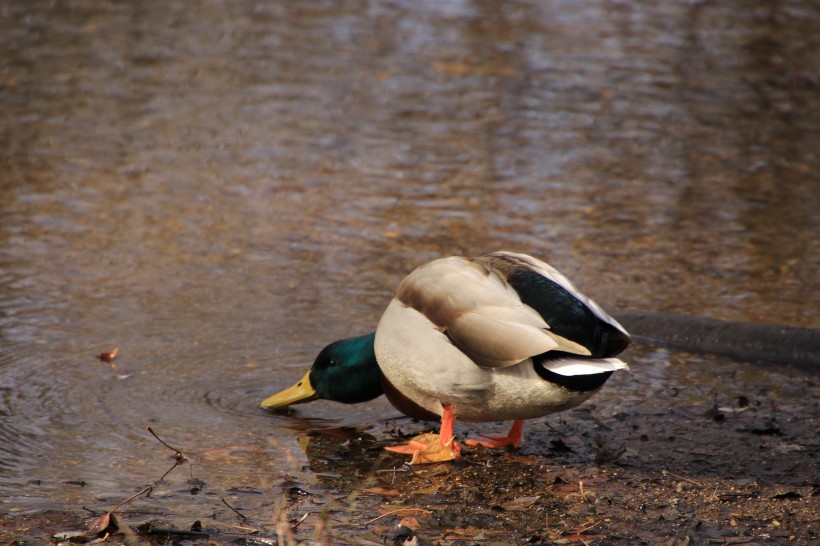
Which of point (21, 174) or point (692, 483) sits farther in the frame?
point (21, 174)

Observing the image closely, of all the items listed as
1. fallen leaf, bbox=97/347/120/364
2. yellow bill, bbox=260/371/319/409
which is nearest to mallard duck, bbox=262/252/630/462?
yellow bill, bbox=260/371/319/409

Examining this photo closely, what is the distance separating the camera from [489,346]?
3707mm

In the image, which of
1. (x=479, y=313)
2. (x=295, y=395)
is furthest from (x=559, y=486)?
(x=295, y=395)

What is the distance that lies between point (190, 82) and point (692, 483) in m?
6.82

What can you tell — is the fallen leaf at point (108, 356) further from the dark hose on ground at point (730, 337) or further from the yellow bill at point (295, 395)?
the dark hose on ground at point (730, 337)

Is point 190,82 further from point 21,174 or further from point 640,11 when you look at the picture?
point 640,11

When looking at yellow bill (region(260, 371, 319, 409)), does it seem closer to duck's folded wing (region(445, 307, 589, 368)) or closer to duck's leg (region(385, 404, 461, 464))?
duck's leg (region(385, 404, 461, 464))

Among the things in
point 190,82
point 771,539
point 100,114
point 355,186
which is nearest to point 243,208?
point 355,186

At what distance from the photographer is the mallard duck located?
3688 mm

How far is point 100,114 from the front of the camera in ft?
28.6

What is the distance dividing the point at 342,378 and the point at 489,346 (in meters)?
0.88

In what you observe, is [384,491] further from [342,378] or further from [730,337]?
[730,337]

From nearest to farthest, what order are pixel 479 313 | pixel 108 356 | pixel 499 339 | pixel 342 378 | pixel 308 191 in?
1. pixel 499 339
2. pixel 479 313
3. pixel 342 378
4. pixel 108 356
5. pixel 308 191

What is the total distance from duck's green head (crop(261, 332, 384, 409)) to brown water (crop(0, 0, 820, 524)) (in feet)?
0.39
